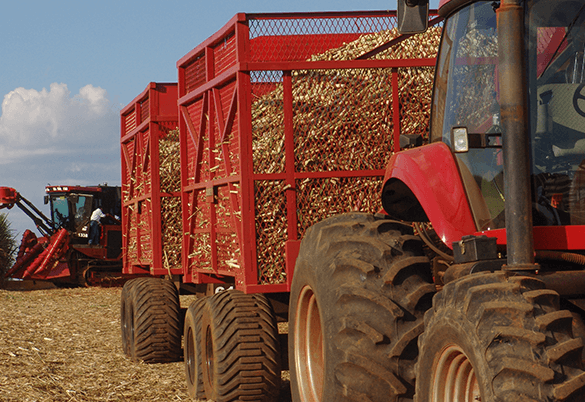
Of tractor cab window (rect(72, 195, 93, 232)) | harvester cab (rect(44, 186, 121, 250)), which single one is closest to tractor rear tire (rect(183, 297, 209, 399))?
harvester cab (rect(44, 186, 121, 250))

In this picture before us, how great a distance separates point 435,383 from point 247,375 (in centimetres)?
283

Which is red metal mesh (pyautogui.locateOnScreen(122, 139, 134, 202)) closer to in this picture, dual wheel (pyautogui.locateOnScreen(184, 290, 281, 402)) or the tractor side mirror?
dual wheel (pyautogui.locateOnScreen(184, 290, 281, 402))

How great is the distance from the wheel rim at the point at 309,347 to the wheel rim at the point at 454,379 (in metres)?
1.33

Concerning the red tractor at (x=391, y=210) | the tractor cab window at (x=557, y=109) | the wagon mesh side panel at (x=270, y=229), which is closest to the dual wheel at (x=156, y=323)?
the red tractor at (x=391, y=210)

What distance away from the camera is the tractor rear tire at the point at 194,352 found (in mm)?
6215

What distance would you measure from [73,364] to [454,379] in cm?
623

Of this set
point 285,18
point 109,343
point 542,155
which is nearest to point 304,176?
point 285,18

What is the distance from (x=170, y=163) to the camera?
832cm

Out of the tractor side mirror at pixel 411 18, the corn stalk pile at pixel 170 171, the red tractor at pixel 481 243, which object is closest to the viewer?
the red tractor at pixel 481 243

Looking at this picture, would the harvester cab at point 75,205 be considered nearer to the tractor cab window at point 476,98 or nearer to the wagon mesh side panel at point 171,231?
the wagon mesh side panel at point 171,231

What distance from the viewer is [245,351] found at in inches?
220

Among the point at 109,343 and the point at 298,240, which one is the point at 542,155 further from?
the point at 109,343

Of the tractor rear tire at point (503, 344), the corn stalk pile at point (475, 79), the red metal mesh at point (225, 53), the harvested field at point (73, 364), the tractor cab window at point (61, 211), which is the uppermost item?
the red metal mesh at point (225, 53)

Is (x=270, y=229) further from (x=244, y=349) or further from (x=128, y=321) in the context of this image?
(x=128, y=321)
